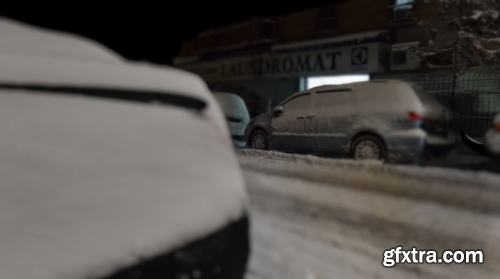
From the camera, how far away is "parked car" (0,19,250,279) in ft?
3.56

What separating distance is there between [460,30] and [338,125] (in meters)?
3.79

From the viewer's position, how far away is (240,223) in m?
1.53

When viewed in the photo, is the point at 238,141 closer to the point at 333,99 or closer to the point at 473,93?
the point at 333,99

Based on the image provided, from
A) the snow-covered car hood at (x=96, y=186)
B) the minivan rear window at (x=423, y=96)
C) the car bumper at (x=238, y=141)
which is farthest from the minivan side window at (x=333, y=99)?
the snow-covered car hood at (x=96, y=186)

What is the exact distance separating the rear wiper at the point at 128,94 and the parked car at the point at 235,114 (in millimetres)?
8153

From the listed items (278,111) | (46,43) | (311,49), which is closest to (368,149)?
(278,111)

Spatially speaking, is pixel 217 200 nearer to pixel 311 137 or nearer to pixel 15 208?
pixel 15 208

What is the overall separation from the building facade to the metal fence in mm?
385

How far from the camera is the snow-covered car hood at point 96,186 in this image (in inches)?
42.1

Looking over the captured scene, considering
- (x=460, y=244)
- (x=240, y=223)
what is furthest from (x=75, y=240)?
(x=460, y=244)

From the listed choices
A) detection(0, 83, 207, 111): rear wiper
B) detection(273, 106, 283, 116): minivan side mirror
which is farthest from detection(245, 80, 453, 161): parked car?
detection(0, 83, 207, 111): rear wiper

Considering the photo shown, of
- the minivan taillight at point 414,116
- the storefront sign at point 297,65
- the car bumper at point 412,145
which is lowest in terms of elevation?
the car bumper at point 412,145

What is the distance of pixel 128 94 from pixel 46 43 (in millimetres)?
1214

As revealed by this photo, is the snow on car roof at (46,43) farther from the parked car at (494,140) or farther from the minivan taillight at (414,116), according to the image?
the parked car at (494,140)
